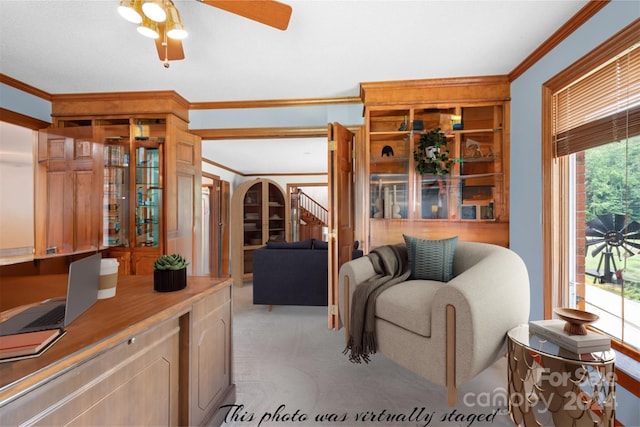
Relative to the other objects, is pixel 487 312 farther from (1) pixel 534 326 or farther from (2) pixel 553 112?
(2) pixel 553 112

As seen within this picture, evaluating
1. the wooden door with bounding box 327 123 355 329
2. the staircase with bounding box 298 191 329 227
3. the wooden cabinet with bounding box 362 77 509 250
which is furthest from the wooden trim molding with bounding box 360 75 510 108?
the staircase with bounding box 298 191 329 227

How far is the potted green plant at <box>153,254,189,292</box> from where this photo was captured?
144 centimetres

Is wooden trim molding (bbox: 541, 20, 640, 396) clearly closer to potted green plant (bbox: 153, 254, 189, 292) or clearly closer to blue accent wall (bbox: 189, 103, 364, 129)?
blue accent wall (bbox: 189, 103, 364, 129)

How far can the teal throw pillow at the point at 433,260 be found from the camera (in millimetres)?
2467

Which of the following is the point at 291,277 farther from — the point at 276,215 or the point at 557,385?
the point at 276,215

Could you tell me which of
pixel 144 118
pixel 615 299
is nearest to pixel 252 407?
pixel 615 299

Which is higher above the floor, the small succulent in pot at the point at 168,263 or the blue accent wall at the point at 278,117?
the blue accent wall at the point at 278,117

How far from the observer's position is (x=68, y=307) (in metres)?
1.00

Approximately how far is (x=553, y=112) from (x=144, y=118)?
3.99 m

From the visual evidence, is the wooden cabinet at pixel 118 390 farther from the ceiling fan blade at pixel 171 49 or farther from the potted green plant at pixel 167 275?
the ceiling fan blade at pixel 171 49

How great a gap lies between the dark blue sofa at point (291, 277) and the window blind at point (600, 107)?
2494 mm

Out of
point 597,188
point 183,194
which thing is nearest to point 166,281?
point 183,194

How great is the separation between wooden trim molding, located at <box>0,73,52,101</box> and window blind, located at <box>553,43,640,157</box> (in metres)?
4.86

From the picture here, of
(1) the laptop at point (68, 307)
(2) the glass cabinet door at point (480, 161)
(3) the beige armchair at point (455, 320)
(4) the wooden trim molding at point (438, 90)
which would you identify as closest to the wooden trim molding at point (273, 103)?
(4) the wooden trim molding at point (438, 90)
